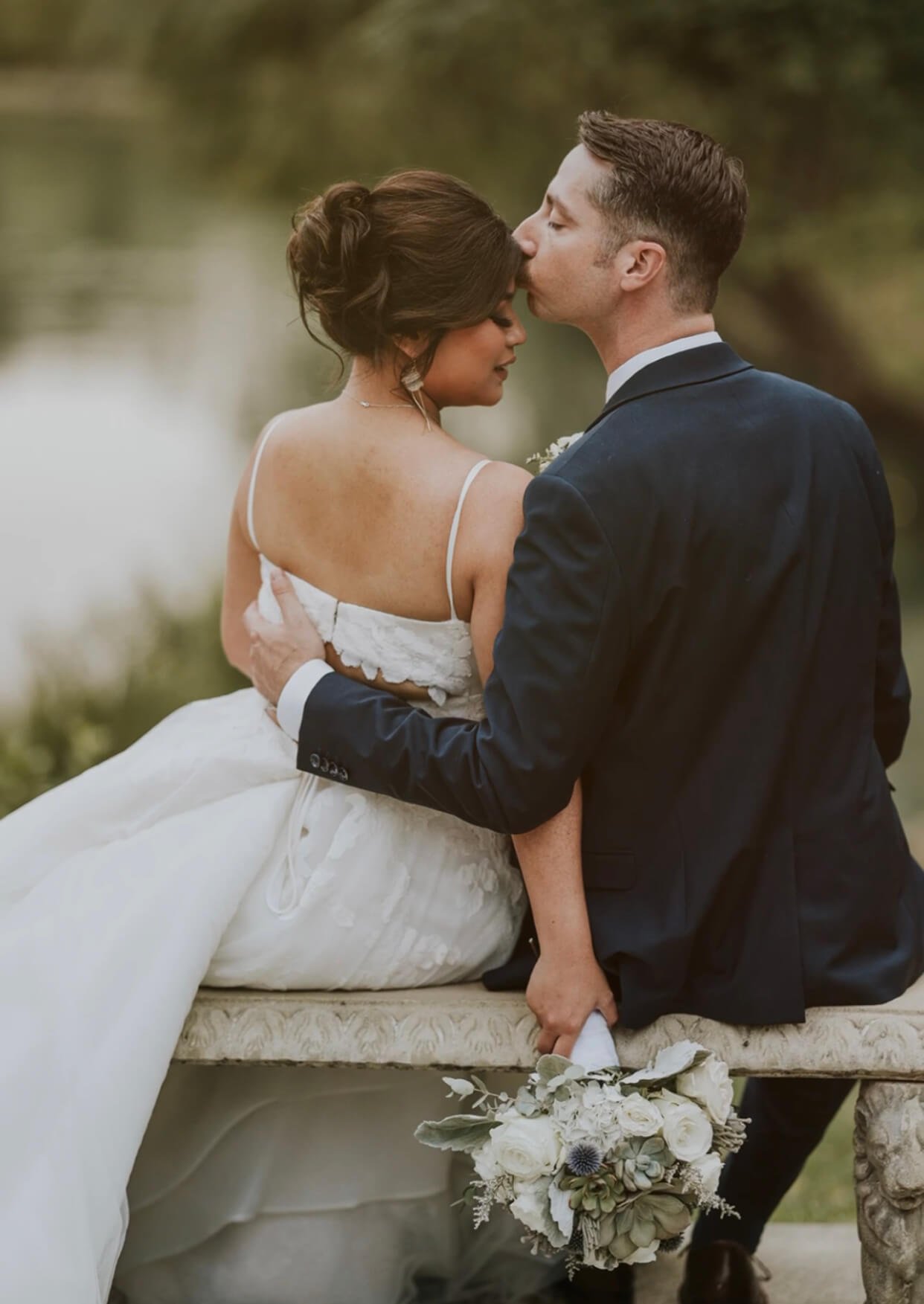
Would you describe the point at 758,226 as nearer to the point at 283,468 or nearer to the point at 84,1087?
the point at 283,468

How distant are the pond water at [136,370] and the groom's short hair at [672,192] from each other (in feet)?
15.5

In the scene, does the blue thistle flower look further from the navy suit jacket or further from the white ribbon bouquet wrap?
the navy suit jacket

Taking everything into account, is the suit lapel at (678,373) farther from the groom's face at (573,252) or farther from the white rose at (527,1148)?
the white rose at (527,1148)

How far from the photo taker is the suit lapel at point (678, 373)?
85.5 inches

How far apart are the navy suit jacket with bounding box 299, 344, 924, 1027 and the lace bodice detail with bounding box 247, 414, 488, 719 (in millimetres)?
103

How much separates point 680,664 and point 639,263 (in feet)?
2.00

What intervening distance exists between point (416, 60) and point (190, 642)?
9.58 feet

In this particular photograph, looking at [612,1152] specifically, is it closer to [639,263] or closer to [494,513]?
[494,513]

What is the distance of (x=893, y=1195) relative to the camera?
2.18 meters

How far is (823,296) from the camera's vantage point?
7367mm

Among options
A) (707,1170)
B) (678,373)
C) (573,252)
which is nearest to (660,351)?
(678,373)

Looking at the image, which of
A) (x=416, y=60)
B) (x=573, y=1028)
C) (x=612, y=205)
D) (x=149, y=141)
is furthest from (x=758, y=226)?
(x=573, y=1028)

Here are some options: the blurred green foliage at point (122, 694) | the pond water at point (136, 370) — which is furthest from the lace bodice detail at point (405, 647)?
the pond water at point (136, 370)

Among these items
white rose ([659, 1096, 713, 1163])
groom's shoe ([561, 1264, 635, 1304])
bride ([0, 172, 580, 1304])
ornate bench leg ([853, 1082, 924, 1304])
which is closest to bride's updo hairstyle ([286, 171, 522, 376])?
bride ([0, 172, 580, 1304])
